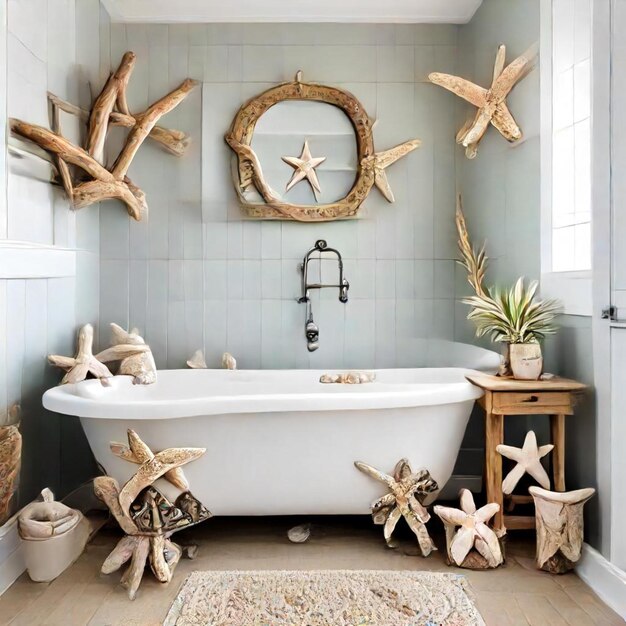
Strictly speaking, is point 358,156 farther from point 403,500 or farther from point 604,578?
point 604,578

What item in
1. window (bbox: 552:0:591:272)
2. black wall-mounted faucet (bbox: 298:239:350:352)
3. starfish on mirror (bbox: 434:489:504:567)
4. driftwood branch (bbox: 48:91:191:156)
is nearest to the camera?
starfish on mirror (bbox: 434:489:504:567)

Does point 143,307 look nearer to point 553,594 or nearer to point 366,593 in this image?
point 366,593

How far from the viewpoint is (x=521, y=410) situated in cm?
227

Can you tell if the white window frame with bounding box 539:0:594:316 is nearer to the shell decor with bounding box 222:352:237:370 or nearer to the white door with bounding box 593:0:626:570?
the white door with bounding box 593:0:626:570

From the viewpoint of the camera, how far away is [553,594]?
2031 mm

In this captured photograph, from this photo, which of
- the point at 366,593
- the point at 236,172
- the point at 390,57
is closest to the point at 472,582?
the point at 366,593

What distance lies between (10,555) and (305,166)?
6.92ft

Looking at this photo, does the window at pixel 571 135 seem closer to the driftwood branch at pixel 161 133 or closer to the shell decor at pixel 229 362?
the shell decor at pixel 229 362

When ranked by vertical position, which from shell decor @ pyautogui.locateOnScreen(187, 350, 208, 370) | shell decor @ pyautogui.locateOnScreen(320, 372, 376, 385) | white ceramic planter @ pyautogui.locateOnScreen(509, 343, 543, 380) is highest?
white ceramic planter @ pyautogui.locateOnScreen(509, 343, 543, 380)

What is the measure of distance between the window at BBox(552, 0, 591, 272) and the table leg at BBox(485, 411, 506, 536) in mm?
709

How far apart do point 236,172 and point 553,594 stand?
2.30m

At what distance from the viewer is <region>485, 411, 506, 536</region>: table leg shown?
7.52 feet

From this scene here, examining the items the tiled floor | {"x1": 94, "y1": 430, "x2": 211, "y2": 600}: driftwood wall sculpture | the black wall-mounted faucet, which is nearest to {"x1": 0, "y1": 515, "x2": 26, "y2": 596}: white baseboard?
the tiled floor

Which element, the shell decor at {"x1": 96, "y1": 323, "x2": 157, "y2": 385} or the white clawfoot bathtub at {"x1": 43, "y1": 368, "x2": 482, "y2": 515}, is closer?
the white clawfoot bathtub at {"x1": 43, "y1": 368, "x2": 482, "y2": 515}
